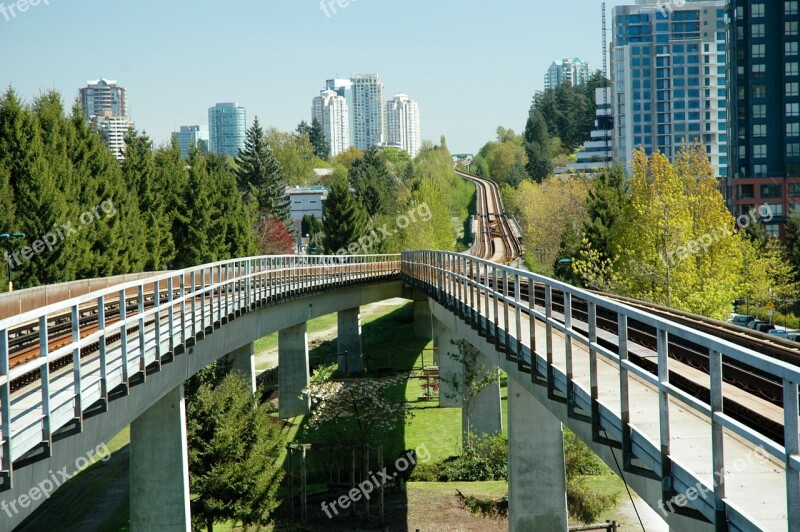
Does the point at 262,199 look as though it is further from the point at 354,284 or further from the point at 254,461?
the point at 254,461

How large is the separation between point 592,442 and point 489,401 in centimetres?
2426

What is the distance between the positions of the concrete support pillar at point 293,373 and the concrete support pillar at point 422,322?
22.7 metres

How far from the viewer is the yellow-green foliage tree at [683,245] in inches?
1384

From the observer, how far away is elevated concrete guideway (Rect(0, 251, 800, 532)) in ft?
23.6

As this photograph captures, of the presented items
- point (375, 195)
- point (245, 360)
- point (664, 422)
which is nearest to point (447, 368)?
point (245, 360)

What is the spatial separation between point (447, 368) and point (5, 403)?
107ft

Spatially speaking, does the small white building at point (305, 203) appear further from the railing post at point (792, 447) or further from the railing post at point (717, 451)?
the railing post at point (792, 447)

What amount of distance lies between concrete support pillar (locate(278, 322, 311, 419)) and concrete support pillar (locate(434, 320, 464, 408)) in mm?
5839

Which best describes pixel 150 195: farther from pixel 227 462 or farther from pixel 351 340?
pixel 227 462

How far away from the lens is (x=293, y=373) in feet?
144

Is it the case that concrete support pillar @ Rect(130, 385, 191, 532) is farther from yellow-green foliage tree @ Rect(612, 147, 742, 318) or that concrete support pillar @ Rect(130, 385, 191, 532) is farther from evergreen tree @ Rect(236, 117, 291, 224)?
evergreen tree @ Rect(236, 117, 291, 224)

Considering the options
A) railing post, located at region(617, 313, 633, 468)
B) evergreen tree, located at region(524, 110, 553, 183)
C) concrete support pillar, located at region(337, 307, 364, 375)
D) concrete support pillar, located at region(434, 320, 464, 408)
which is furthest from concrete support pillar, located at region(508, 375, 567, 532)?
evergreen tree, located at region(524, 110, 553, 183)

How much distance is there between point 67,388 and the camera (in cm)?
1194

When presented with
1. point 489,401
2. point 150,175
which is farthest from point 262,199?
point 489,401
